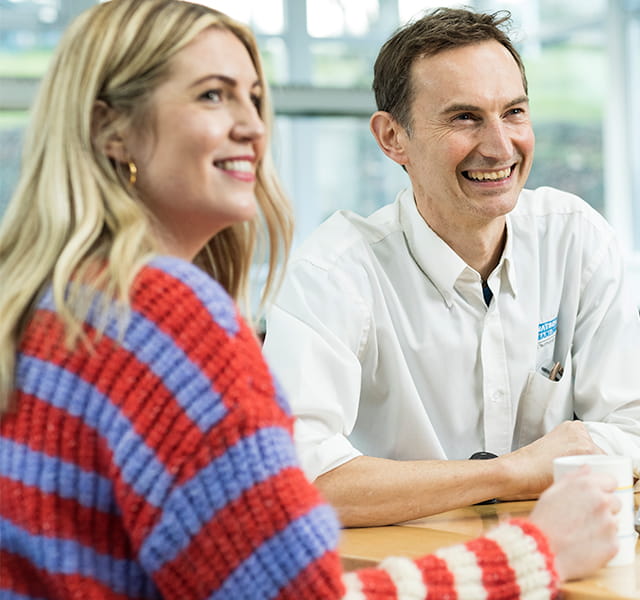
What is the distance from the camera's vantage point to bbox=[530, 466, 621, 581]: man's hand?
3.72 feet

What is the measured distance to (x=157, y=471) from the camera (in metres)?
0.88

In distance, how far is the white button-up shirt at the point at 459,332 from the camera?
1.75 metres

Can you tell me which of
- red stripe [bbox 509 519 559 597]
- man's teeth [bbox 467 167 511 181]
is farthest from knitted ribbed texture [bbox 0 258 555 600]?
man's teeth [bbox 467 167 511 181]

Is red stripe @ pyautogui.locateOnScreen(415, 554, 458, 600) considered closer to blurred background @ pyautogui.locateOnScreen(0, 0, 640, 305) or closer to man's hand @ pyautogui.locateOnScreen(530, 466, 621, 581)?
man's hand @ pyautogui.locateOnScreen(530, 466, 621, 581)

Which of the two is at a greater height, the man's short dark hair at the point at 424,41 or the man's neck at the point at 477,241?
the man's short dark hair at the point at 424,41

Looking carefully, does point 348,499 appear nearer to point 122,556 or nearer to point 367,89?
point 122,556

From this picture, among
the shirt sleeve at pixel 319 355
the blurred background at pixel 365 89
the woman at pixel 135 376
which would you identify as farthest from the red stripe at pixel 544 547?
the blurred background at pixel 365 89

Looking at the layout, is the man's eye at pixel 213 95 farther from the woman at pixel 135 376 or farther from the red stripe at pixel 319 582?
the red stripe at pixel 319 582

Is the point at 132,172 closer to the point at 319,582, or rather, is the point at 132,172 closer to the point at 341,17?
the point at 319,582

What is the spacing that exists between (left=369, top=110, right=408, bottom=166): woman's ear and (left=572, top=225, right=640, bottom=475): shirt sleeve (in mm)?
429

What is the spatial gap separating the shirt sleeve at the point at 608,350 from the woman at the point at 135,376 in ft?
2.72

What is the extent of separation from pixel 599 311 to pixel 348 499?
690 mm

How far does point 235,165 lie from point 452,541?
59 cm

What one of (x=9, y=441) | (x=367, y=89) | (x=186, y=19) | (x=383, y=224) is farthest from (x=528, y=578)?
(x=367, y=89)
